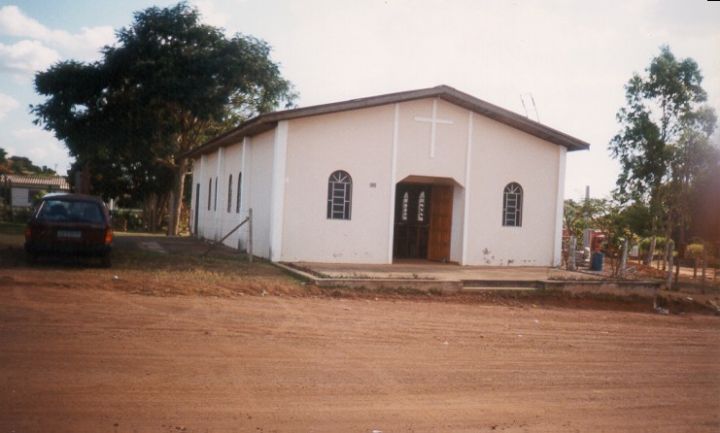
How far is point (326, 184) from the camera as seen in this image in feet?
58.5

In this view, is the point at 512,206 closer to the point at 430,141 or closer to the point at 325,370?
the point at 430,141

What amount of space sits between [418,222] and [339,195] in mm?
3861

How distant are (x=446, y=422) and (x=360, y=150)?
12660 millimetres

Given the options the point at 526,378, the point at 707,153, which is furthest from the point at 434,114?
Result: the point at 526,378

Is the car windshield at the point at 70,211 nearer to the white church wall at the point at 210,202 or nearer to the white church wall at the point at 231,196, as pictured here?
the white church wall at the point at 231,196

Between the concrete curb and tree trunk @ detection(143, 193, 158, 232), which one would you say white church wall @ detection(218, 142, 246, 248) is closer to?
the concrete curb

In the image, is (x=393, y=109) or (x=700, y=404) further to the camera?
(x=393, y=109)

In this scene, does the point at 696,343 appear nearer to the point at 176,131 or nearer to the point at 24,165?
the point at 176,131

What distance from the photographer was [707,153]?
71.5ft

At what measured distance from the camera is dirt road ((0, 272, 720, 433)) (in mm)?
5762

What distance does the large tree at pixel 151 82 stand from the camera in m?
31.4

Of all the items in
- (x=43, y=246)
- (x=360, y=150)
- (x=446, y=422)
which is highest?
(x=360, y=150)

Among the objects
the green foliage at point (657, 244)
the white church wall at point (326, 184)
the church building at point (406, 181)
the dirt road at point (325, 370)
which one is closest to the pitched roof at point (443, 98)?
the church building at point (406, 181)

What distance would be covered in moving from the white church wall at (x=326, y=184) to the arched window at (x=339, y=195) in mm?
133
